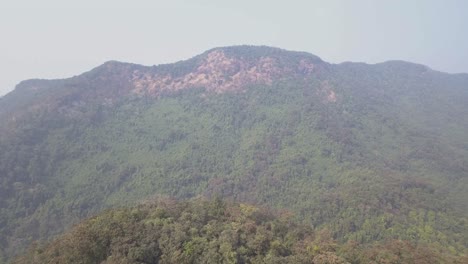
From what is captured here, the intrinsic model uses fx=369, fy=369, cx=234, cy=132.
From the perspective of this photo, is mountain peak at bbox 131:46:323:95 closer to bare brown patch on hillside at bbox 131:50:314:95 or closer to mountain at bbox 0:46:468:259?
bare brown patch on hillside at bbox 131:50:314:95

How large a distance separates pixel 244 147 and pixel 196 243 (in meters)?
67.5

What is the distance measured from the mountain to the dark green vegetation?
53.2 ft

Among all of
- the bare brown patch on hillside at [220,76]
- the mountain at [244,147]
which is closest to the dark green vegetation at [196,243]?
the mountain at [244,147]

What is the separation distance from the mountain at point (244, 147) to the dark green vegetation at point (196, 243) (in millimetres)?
16205

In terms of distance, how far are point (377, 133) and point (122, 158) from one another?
222 feet

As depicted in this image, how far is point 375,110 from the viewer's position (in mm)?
116250

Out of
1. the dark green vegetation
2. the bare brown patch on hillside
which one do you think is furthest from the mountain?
the dark green vegetation

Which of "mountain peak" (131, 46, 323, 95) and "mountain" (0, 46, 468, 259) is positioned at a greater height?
"mountain peak" (131, 46, 323, 95)

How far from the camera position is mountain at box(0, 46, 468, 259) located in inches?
2356

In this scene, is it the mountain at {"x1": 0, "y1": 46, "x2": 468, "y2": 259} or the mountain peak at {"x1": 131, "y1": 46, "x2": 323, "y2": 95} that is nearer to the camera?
the mountain at {"x1": 0, "y1": 46, "x2": 468, "y2": 259}

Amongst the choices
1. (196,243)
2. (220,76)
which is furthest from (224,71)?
(196,243)

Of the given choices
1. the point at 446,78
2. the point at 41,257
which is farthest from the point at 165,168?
the point at 446,78

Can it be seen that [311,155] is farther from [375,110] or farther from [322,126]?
[375,110]

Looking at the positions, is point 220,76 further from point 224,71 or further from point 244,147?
point 244,147
